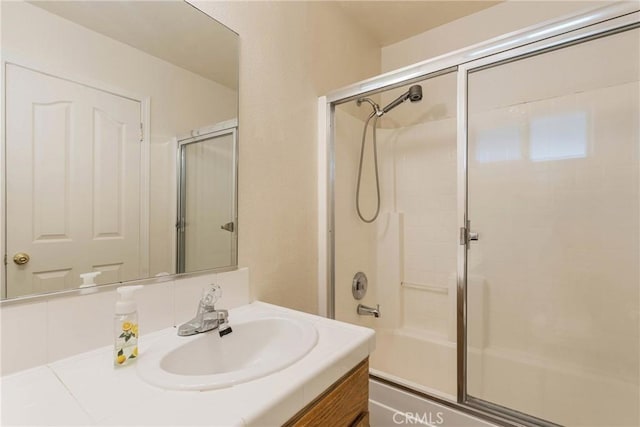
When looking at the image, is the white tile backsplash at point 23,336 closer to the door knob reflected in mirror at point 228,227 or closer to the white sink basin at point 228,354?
the white sink basin at point 228,354

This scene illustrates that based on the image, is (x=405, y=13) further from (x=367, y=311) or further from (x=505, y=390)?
(x=505, y=390)

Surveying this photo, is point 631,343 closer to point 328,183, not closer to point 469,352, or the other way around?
point 469,352

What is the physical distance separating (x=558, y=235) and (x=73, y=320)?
6.44ft

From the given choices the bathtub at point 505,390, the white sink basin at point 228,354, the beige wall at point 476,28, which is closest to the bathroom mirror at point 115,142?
the white sink basin at point 228,354

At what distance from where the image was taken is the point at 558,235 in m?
1.54

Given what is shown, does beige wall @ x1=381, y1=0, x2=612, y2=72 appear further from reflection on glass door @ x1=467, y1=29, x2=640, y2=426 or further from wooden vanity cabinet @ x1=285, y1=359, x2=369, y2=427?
wooden vanity cabinet @ x1=285, y1=359, x2=369, y2=427

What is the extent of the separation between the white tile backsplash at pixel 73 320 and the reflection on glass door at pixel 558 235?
46.6 inches

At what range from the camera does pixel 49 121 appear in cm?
69

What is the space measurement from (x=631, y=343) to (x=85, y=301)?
208 centimetres

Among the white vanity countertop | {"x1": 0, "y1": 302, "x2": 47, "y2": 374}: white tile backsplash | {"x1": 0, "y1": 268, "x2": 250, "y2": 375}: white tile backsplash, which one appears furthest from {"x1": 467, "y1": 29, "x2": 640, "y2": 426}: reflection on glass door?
{"x1": 0, "y1": 302, "x2": 47, "y2": 374}: white tile backsplash

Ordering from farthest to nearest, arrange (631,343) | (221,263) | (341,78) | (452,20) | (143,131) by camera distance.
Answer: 1. (452,20)
2. (341,78)
3. (631,343)
4. (221,263)
5. (143,131)

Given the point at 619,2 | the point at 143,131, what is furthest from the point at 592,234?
the point at 143,131

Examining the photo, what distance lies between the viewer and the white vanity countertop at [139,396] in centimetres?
49

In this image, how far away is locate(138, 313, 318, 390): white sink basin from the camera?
584 millimetres
